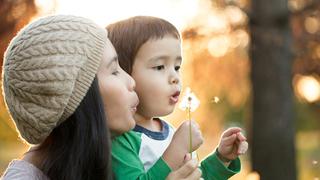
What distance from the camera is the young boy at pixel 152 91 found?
333cm

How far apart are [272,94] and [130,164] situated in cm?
663

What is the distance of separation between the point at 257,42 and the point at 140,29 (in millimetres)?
6221

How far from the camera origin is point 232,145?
136 inches

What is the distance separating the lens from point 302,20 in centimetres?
1018

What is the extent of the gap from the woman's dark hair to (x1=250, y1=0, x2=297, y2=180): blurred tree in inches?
246

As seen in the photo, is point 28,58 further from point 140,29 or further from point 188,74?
point 188,74

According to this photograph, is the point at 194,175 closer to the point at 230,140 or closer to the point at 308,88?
the point at 230,140

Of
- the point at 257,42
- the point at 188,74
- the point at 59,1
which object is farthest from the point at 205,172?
the point at 188,74

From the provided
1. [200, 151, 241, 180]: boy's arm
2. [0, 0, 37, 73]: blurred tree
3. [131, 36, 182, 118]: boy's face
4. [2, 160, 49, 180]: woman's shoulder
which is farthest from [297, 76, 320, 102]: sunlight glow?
Result: [2, 160, 49, 180]: woman's shoulder

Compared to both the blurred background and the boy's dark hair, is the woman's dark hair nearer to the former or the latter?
the boy's dark hair

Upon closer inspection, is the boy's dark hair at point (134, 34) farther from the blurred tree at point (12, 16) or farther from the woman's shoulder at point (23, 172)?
the blurred tree at point (12, 16)

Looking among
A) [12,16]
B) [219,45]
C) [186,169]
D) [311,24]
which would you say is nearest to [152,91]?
[186,169]

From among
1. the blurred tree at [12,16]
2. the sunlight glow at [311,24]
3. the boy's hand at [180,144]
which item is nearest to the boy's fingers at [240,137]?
the boy's hand at [180,144]

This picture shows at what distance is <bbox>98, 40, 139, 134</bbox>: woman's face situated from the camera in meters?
3.23
